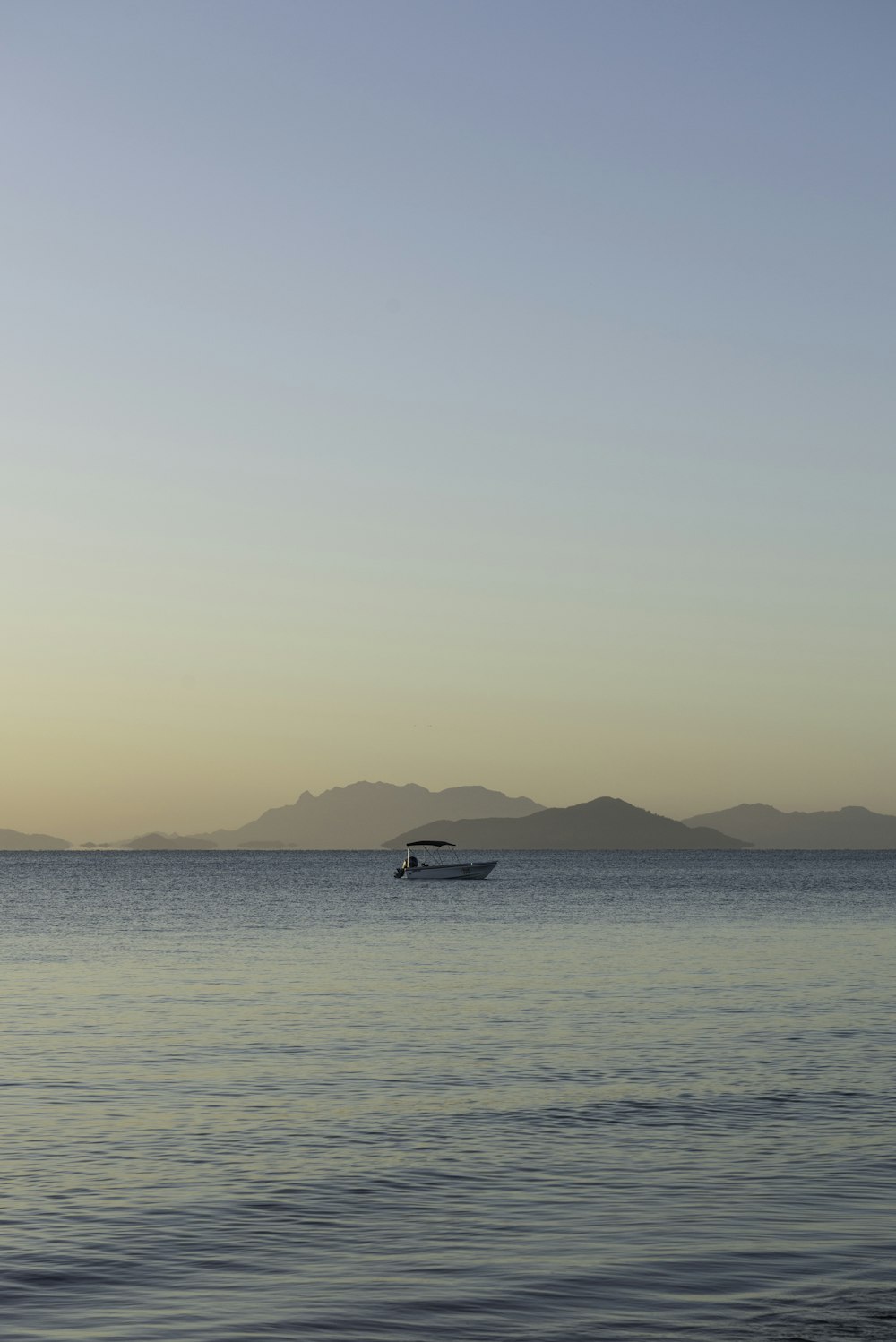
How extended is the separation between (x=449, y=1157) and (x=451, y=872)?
147 m

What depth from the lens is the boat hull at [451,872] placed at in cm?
16512

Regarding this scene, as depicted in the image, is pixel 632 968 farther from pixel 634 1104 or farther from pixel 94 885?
pixel 94 885

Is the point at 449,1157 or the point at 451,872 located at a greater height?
the point at 449,1157

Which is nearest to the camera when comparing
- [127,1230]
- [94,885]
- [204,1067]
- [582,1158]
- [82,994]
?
[127,1230]

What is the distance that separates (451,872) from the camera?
168m

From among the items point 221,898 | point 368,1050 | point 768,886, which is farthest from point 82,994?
point 768,886

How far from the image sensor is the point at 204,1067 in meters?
30.3

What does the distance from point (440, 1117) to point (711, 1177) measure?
5.95m

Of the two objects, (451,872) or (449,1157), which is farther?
(451,872)

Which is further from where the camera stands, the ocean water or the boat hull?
the boat hull

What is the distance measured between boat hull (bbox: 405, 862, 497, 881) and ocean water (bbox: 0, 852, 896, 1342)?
113 metres

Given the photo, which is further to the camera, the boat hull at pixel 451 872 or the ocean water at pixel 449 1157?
the boat hull at pixel 451 872

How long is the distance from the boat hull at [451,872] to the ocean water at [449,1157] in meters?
113

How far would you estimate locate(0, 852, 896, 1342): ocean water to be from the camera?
15.0 metres
